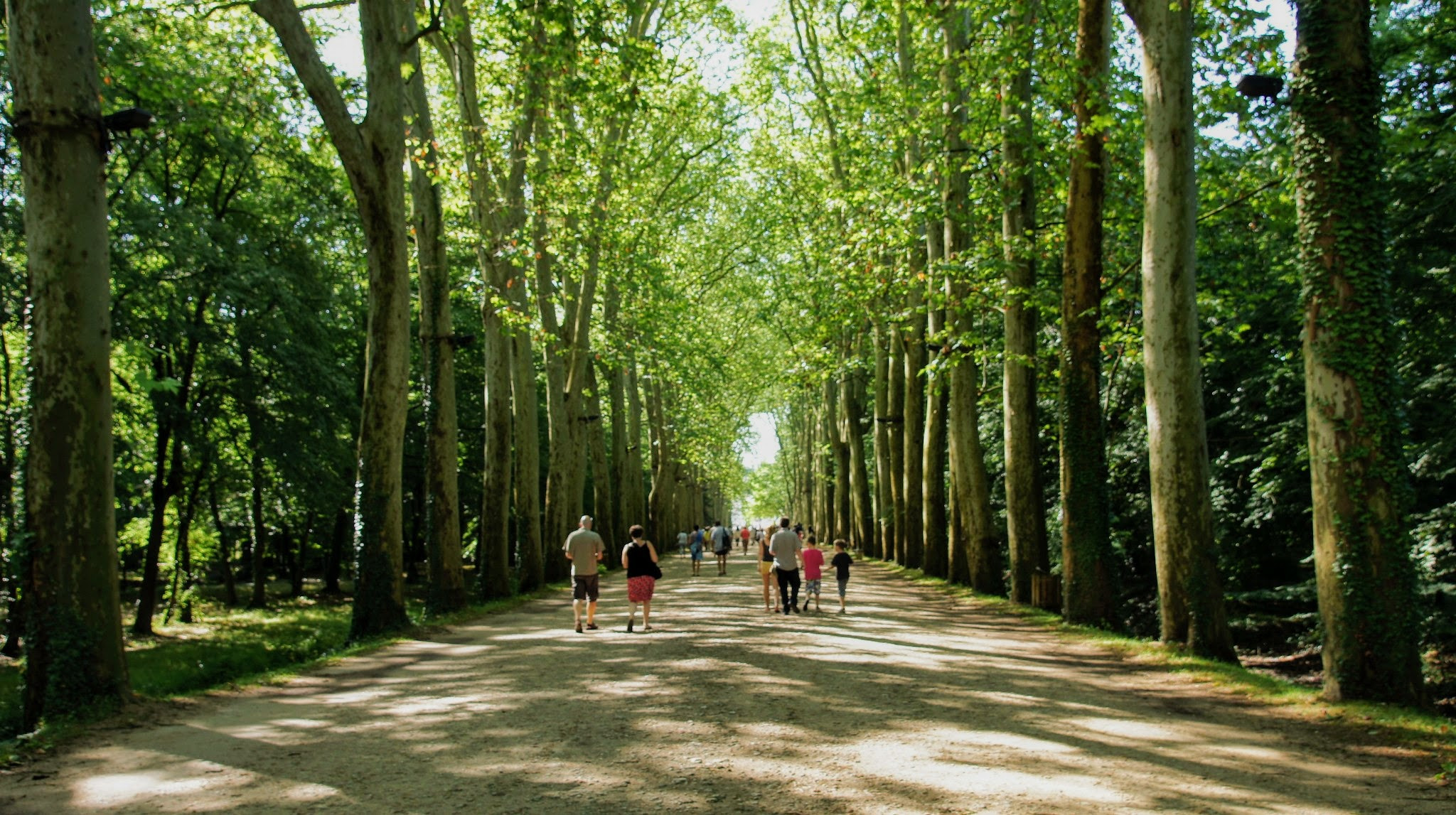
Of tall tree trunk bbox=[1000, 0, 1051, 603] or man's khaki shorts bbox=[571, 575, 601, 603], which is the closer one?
man's khaki shorts bbox=[571, 575, 601, 603]

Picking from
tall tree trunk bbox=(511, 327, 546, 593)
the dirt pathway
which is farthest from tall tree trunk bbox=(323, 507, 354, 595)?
the dirt pathway

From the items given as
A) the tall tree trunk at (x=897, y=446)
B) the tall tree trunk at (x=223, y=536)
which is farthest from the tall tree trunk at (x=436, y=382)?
the tall tree trunk at (x=897, y=446)

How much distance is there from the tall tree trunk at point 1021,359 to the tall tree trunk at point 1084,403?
1791mm

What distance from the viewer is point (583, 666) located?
1117 centimetres

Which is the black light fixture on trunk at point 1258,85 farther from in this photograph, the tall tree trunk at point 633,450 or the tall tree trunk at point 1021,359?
the tall tree trunk at point 633,450

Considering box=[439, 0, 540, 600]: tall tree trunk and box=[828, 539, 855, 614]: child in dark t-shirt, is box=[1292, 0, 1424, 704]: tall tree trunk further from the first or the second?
box=[439, 0, 540, 600]: tall tree trunk

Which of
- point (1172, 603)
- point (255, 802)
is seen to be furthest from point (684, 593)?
point (255, 802)

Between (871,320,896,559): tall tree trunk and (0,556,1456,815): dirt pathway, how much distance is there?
64.9 ft

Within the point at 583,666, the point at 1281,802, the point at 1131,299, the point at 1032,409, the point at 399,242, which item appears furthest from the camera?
the point at 1032,409

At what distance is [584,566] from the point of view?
15.1 metres

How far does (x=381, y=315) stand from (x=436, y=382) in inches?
138

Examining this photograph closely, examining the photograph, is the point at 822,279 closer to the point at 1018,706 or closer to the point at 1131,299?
the point at 1131,299

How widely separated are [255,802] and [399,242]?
9.58m

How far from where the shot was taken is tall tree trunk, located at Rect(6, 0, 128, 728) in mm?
8250
